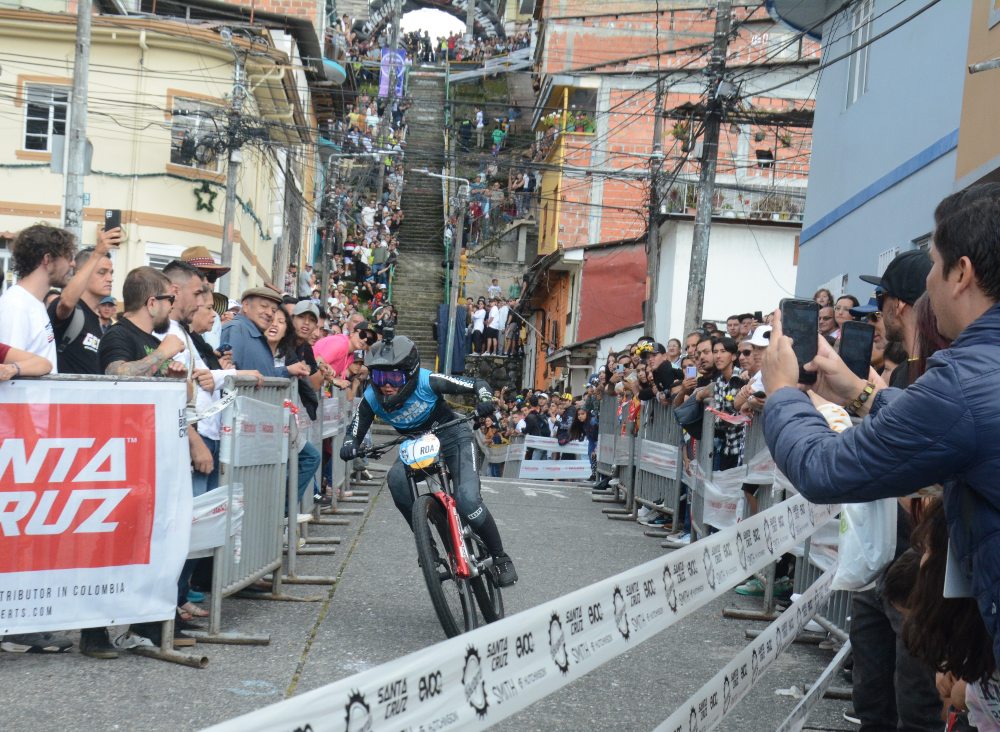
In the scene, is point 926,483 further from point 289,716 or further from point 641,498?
point 641,498

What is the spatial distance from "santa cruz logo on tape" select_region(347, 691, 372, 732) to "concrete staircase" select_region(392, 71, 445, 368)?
1564 inches

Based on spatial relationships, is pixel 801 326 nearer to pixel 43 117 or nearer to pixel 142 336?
pixel 142 336

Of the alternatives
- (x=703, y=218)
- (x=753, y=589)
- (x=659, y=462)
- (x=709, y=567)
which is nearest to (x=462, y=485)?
(x=753, y=589)

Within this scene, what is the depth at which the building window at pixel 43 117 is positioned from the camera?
28859 mm

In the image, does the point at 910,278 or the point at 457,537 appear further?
the point at 457,537

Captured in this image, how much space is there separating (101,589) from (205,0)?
33692 mm

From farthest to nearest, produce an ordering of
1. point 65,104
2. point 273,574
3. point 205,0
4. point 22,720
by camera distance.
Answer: point 205,0, point 65,104, point 273,574, point 22,720

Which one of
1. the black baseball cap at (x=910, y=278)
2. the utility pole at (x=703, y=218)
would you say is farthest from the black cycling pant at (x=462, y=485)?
the utility pole at (x=703, y=218)

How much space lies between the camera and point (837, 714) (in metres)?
6.34

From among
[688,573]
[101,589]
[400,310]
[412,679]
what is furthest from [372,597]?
[400,310]

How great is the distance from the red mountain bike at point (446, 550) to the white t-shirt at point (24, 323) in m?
2.19

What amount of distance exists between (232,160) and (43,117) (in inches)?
190

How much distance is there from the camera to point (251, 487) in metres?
7.64

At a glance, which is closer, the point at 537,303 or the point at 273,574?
the point at 273,574
